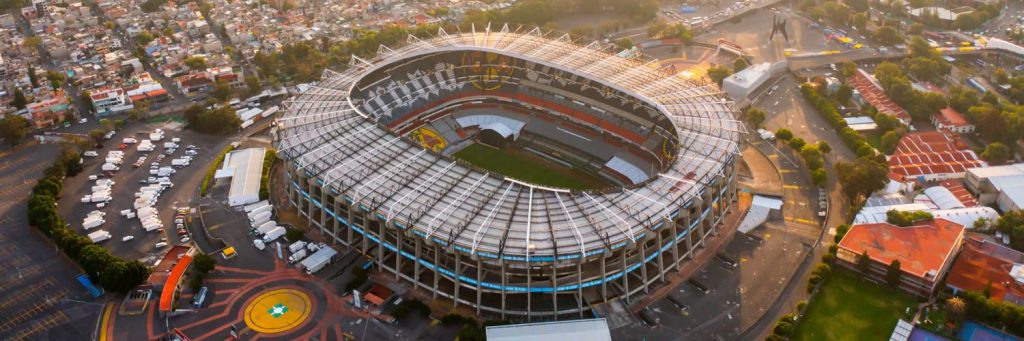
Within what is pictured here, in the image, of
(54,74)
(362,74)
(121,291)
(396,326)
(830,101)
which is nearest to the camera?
(396,326)

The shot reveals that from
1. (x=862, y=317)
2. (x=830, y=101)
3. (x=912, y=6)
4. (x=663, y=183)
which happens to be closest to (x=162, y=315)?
(x=663, y=183)

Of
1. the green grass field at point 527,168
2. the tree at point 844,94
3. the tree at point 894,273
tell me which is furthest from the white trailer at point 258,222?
the tree at point 844,94

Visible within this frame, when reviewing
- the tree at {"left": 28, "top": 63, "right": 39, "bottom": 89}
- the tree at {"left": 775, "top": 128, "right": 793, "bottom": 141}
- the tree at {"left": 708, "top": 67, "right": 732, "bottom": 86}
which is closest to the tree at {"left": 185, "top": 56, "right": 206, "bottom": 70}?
the tree at {"left": 28, "top": 63, "right": 39, "bottom": 89}

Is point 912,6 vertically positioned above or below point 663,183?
below

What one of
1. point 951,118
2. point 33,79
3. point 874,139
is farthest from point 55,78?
point 951,118

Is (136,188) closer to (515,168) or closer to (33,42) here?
(515,168)

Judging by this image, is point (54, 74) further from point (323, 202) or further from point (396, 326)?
point (396, 326)

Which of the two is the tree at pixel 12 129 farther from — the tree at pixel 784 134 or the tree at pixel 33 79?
the tree at pixel 784 134
